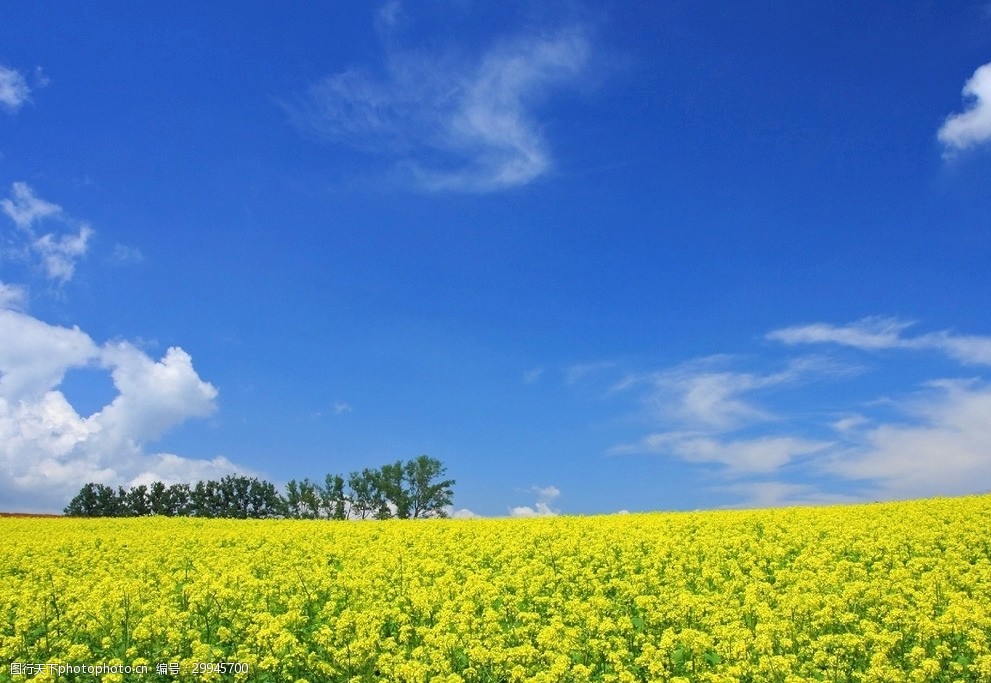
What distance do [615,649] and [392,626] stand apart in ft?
13.2

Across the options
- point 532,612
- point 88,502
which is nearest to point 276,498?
point 88,502

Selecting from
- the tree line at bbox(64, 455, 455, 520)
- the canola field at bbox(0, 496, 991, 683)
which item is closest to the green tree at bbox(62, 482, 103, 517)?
the tree line at bbox(64, 455, 455, 520)

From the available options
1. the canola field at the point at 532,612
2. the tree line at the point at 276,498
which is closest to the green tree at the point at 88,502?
the tree line at the point at 276,498

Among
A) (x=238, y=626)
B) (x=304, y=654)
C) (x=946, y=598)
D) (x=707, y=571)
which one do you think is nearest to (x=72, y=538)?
(x=238, y=626)

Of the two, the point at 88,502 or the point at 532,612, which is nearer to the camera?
the point at 532,612

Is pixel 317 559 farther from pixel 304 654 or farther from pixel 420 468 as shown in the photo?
pixel 420 468

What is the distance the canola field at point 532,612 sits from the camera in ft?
34.8

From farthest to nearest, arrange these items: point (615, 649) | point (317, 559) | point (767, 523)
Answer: point (767, 523) < point (317, 559) < point (615, 649)

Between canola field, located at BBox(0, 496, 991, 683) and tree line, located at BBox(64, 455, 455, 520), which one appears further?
tree line, located at BBox(64, 455, 455, 520)

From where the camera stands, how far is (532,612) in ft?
42.0

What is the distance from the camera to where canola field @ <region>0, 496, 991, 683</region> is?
34.8 feet

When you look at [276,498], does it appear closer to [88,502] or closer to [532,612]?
[88,502]

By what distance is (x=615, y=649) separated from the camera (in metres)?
11.1

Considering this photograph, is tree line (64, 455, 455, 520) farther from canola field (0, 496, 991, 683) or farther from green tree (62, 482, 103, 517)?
canola field (0, 496, 991, 683)
